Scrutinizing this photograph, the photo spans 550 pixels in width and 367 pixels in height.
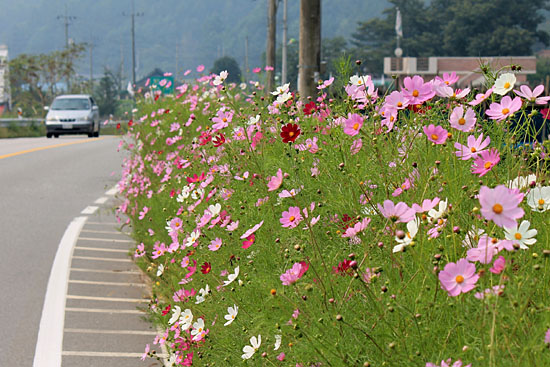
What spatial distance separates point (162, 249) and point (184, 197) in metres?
0.54

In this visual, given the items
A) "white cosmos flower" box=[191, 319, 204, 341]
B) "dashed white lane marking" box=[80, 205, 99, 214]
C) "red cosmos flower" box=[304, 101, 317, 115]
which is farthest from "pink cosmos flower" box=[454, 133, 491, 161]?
"dashed white lane marking" box=[80, 205, 99, 214]

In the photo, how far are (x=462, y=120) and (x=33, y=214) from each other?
947cm

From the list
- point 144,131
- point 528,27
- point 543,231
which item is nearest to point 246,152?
point 543,231

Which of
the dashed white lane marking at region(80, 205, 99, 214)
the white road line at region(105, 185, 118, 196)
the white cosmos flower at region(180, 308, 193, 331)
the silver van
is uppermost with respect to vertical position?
the white cosmos flower at region(180, 308, 193, 331)

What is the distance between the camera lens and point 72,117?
1292 inches

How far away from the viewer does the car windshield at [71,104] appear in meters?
33.6

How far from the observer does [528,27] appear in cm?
11350

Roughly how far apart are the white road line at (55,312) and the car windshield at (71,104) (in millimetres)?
25133

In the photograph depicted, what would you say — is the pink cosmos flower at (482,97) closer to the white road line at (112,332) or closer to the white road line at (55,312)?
the white road line at (55,312)

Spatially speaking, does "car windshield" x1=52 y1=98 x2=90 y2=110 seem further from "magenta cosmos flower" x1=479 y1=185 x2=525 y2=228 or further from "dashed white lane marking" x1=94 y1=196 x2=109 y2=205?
"magenta cosmos flower" x1=479 y1=185 x2=525 y2=228

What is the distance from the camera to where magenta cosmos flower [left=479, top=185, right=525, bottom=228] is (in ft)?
6.08

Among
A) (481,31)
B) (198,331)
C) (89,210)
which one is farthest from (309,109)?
(481,31)

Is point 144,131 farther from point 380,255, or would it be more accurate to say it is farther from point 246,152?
point 380,255

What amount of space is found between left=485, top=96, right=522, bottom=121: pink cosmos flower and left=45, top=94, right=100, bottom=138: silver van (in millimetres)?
31207
